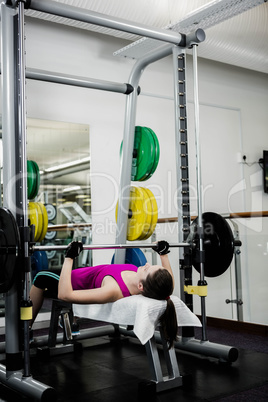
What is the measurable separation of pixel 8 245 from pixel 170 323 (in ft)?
3.26

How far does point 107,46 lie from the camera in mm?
5559

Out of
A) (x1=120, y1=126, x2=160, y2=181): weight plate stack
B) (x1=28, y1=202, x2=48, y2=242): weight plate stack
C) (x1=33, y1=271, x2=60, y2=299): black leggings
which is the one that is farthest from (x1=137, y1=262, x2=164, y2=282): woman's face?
(x1=28, y1=202, x2=48, y2=242): weight plate stack

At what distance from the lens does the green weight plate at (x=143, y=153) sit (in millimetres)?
3854

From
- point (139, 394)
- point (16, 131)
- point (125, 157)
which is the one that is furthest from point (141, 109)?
point (139, 394)

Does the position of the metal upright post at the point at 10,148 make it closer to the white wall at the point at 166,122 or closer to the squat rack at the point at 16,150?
the squat rack at the point at 16,150

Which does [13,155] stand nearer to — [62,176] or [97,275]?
[97,275]

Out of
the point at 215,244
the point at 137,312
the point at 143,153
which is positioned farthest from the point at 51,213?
the point at 137,312

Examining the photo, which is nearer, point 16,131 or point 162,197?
point 16,131

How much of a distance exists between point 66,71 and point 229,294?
2.90 m

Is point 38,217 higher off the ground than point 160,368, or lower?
higher

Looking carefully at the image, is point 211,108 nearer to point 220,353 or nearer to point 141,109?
point 141,109

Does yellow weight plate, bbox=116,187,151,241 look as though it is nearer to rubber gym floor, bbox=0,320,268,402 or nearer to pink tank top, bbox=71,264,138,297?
pink tank top, bbox=71,264,138,297

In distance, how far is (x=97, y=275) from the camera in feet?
10.4

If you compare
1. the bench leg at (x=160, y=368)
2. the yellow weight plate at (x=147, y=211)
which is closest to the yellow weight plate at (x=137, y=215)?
the yellow weight plate at (x=147, y=211)
